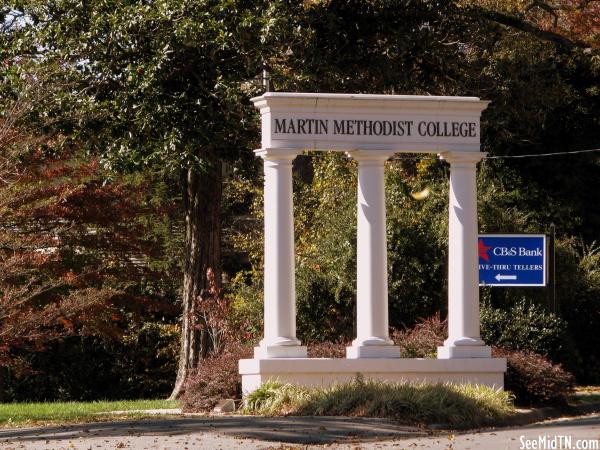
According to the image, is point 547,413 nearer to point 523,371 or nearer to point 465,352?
point 523,371

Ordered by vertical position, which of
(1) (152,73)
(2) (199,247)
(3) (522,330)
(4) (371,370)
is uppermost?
(1) (152,73)

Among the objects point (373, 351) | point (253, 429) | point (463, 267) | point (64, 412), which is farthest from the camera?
point (64, 412)

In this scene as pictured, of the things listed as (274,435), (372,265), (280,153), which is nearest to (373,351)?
(372,265)

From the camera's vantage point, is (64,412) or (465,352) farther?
(64,412)

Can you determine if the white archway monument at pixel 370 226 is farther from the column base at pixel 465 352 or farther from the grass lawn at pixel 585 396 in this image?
the grass lawn at pixel 585 396

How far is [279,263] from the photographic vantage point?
19984 millimetres

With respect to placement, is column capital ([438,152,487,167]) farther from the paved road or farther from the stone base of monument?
the paved road

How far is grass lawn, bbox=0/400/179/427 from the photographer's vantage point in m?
19.8

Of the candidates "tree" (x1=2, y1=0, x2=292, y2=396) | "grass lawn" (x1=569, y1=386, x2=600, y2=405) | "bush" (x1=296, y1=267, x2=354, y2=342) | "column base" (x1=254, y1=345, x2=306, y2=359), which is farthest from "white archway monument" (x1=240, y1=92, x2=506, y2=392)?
"bush" (x1=296, y1=267, x2=354, y2=342)

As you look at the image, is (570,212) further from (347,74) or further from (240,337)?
(240,337)

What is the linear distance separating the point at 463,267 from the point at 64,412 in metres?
7.42

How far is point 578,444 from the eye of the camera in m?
13.6

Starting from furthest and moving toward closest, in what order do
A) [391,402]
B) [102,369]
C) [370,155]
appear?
[102,369], [370,155], [391,402]

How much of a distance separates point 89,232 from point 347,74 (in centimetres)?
691
